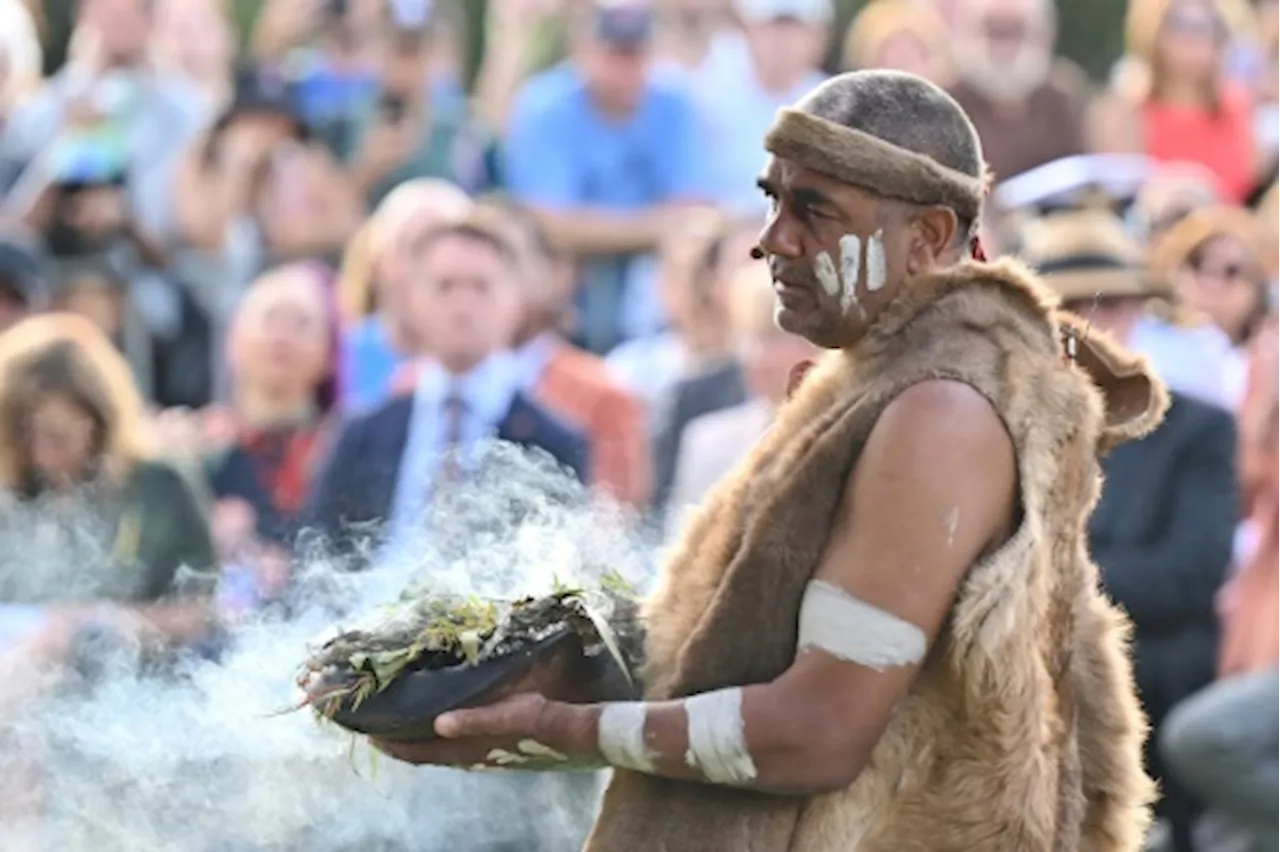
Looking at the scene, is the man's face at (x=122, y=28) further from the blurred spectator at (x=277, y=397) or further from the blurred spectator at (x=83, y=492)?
the blurred spectator at (x=83, y=492)

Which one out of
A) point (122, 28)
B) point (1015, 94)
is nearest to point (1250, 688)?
point (1015, 94)

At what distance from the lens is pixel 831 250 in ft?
11.9

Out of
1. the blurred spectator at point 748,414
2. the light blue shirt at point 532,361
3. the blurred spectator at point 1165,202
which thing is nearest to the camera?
the blurred spectator at point 748,414

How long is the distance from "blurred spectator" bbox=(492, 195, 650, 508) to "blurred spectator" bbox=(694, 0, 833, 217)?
5.25ft

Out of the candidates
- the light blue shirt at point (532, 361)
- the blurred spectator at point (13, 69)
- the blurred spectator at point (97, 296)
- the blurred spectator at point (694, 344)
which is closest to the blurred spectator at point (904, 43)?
the blurred spectator at point (694, 344)

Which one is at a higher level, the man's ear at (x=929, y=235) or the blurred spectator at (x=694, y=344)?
the man's ear at (x=929, y=235)

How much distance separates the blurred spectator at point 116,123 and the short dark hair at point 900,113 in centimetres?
667

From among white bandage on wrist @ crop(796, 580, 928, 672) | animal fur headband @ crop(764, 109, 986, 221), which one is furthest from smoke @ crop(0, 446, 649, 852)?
animal fur headband @ crop(764, 109, 986, 221)

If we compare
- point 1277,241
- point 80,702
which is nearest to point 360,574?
point 80,702

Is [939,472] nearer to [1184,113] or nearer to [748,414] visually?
[748,414]

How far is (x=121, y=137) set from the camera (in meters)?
10.1

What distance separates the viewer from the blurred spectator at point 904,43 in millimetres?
9812

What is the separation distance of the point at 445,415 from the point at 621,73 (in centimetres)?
294

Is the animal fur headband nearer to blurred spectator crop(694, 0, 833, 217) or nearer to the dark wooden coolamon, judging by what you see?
the dark wooden coolamon
